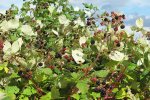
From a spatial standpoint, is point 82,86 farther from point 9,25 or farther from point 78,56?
point 9,25

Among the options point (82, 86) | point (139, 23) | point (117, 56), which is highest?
point (139, 23)

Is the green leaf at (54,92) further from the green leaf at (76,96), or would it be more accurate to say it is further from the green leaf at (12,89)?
the green leaf at (12,89)

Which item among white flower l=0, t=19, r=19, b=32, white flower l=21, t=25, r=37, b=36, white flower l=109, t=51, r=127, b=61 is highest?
white flower l=0, t=19, r=19, b=32

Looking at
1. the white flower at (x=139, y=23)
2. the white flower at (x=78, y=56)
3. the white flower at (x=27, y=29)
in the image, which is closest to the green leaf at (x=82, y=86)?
the white flower at (x=78, y=56)

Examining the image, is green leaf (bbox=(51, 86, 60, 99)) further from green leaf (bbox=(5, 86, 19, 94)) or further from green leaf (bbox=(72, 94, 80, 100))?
green leaf (bbox=(5, 86, 19, 94))

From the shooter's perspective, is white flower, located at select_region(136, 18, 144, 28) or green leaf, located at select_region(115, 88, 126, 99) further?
white flower, located at select_region(136, 18, 144, 28)

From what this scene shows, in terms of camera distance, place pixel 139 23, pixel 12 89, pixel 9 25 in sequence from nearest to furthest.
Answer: pixel 12 89 < pixel 9 25 < pixel 139 23

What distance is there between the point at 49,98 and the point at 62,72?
49cm

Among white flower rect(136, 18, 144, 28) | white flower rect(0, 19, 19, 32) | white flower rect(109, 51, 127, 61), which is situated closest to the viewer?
white flower rect(109, 51, 127, 61)

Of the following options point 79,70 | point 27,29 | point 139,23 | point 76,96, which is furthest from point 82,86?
point 139,23

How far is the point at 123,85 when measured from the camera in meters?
3.68

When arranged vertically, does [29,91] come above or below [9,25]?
below

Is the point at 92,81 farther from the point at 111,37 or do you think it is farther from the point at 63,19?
the point at 63,19

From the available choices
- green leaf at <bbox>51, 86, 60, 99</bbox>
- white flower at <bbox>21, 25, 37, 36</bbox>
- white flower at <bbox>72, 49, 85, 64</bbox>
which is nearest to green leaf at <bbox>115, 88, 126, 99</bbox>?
white flower at <bbox>72, 49, 85, 64</bbox>
